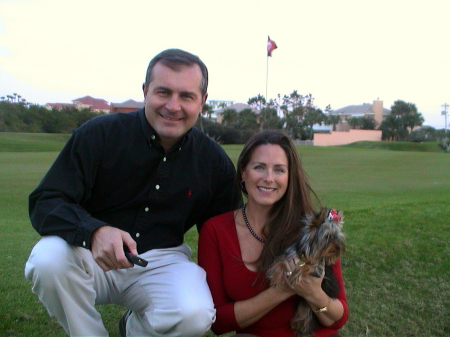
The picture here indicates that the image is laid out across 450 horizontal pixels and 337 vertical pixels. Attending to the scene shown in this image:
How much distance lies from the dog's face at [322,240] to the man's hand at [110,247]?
2.96ft

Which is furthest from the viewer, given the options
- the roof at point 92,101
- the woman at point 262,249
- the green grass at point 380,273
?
the roof at point 92,101

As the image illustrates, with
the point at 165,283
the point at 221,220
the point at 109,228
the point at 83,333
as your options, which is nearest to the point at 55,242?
the point at 109,228

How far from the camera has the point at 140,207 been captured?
293cm

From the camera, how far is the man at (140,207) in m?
2.48

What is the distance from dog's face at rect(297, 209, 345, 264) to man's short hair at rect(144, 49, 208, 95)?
1.13 meters

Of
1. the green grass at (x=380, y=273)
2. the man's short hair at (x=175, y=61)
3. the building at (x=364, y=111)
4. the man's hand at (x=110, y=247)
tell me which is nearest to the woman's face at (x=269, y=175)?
the man's short hair at (x=175, y=61)

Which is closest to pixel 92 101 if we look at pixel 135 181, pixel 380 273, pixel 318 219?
pixel 380 273

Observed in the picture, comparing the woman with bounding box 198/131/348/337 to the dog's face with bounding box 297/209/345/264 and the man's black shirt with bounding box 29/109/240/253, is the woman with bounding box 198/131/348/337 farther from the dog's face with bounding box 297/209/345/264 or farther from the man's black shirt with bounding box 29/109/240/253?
the man's black shirt with bounding box 29/109/240/253

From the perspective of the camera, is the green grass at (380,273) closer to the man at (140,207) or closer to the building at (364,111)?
the man at (140,207)

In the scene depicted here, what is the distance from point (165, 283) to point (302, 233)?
875 millimetres

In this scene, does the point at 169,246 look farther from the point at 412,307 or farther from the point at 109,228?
the point at 412,307

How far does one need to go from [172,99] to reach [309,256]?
4.01 ft

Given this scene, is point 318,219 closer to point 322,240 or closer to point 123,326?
point 322,240

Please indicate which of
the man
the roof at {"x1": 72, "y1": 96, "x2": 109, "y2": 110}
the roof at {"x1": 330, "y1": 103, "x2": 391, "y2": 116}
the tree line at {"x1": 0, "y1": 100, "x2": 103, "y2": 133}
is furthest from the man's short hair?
the roof at {"x1": 330, "y1": 103, "x2": 391, "y2": 116}
